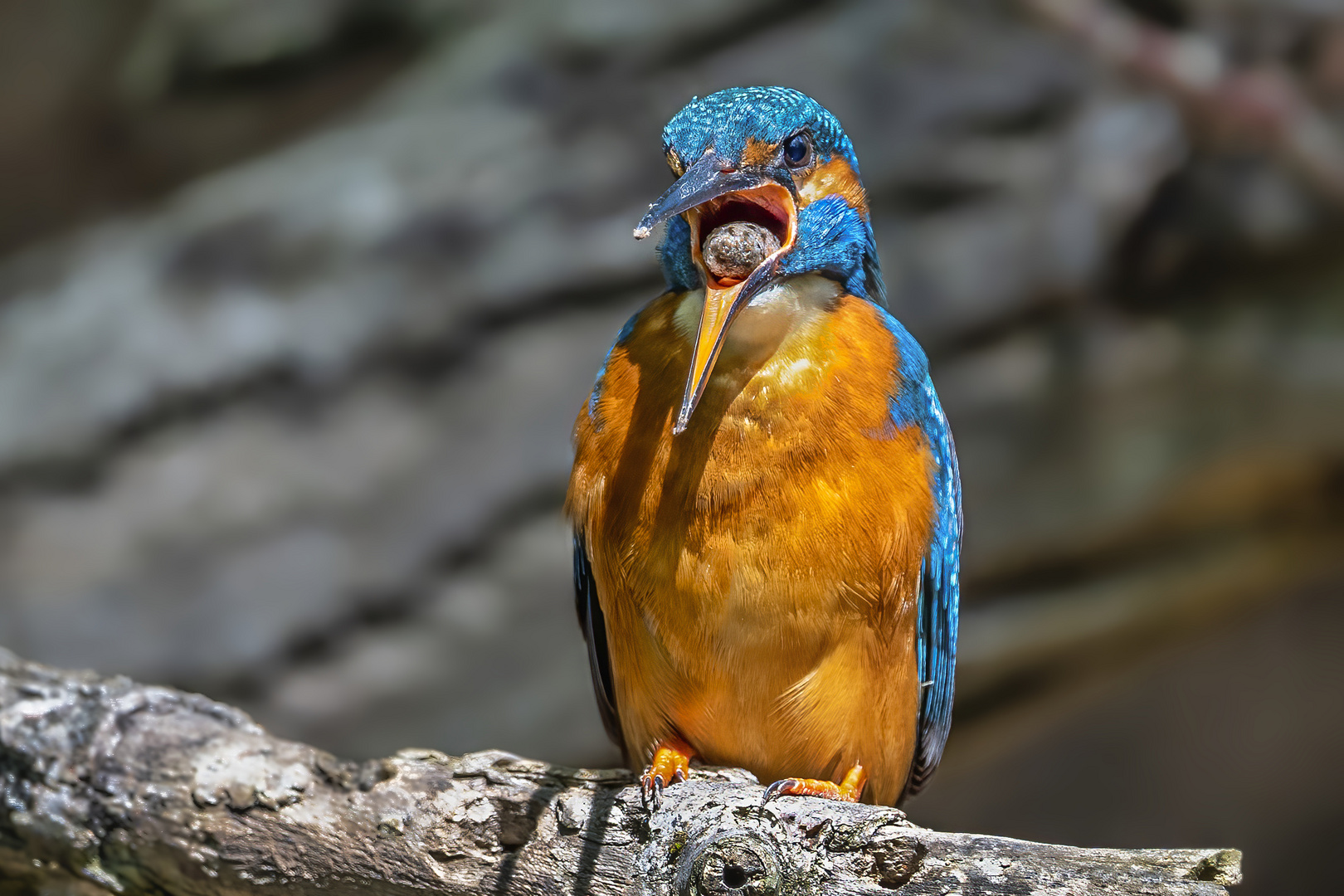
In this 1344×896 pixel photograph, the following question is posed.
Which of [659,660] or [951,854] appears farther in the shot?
[659,660]

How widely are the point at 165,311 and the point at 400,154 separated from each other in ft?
3.83

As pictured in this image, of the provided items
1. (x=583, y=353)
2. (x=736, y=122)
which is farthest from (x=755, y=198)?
(x=583, y=353)

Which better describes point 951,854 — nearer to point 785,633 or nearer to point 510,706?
point 785,633

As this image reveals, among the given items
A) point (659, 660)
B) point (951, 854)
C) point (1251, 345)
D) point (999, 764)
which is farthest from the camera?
point (999, 764)

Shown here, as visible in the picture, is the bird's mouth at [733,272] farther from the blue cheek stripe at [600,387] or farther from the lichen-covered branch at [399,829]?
the lichen-covered branch at [399,829]

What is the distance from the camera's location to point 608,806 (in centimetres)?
Answer: 221

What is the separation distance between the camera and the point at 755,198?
2.33m

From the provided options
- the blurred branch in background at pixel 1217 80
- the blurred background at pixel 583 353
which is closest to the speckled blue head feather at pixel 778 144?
the blurred background at pixel 583 353

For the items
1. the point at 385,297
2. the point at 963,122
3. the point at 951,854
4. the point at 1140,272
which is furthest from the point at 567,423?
the point at 951,854

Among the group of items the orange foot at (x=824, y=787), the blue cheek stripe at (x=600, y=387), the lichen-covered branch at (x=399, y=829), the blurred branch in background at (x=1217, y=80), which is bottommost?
the lichen-covered branch at (x=399, y=829)

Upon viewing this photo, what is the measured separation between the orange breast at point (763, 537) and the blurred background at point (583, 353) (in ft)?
7.80

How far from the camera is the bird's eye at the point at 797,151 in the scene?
233cm

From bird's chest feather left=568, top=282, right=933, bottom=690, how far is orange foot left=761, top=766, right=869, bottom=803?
0.66 ft

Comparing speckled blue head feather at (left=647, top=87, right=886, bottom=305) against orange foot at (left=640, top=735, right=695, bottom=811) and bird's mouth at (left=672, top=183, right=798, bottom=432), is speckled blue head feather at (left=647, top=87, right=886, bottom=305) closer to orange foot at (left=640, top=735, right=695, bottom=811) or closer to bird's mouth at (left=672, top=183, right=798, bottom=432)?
bird's mouth at (left=672, top=183, right=798, bottom=432)
